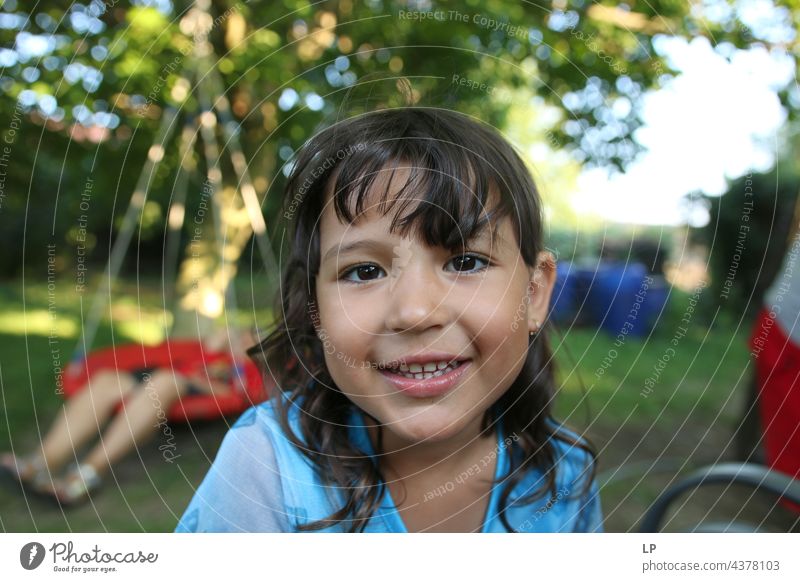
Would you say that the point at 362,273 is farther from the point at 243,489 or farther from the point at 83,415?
the point at 83,415

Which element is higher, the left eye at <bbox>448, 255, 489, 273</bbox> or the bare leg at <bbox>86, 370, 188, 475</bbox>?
the left eye at <bbox>448, 255, 489, 273</bbox>

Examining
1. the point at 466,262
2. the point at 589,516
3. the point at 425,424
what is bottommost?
the point at 589,516

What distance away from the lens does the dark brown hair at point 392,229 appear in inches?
17.6

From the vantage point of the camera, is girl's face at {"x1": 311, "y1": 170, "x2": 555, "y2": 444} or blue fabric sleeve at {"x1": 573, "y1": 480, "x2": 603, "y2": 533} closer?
girl's face at {"x1": 311, "y1": 170, "x2": 555, "y2": 444}

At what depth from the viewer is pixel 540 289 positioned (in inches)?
19.6

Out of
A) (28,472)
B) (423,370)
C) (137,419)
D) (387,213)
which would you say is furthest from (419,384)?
(28,472)

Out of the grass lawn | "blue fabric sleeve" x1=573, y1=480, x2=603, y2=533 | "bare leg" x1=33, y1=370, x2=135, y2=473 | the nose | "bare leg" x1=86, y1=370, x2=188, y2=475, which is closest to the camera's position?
the nose

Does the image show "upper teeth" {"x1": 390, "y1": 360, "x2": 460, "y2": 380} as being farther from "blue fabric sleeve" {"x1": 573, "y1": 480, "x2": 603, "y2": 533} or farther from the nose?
"blue fabric sleeve" {"x1": 573, "y1": 480, "x2": 603, "y2": 533}

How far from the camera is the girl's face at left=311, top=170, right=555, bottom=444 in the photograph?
0.44 meters

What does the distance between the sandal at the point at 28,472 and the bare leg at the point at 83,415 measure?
14mm

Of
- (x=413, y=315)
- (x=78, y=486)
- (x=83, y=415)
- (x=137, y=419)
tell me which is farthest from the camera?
(x=83, y=415)

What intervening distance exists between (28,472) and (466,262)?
0.86 m

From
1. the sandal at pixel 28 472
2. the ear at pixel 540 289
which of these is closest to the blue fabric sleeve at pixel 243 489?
the ear at pixel 540 289

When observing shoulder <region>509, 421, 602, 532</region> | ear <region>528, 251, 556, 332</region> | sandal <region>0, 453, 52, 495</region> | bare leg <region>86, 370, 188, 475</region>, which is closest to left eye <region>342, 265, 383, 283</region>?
ear <region>528, 251, 556, 332</region>
